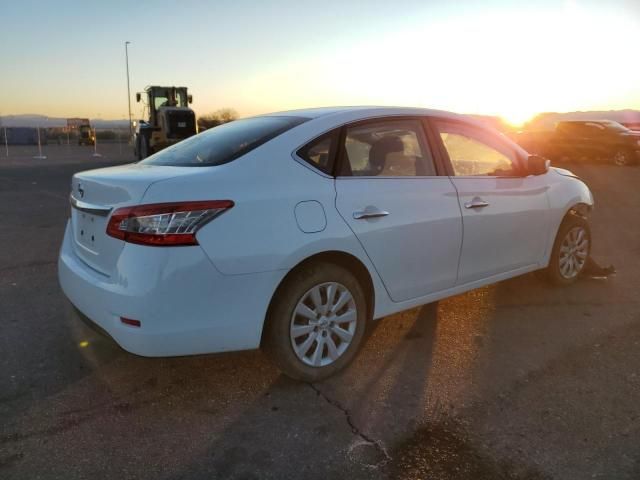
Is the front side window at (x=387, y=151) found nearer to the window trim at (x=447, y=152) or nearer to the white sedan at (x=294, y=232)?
the white sedan at (x=294, y=232)

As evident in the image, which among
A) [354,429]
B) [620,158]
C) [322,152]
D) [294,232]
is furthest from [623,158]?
[354,429]

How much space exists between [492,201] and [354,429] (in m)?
2.06

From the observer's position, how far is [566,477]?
2357 millimetres

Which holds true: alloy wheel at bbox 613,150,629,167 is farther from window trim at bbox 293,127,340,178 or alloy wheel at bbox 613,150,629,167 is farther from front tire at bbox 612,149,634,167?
window trim at bbox 293,127,340,178

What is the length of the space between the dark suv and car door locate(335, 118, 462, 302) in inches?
735

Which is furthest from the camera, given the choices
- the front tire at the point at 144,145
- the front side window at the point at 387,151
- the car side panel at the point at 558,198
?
the front tire at the point at 144,145

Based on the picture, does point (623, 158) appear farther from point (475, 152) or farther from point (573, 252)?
point (475, 152)

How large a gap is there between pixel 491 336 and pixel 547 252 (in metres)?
1.24

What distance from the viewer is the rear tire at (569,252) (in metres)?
4.80

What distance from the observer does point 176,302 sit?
262cm

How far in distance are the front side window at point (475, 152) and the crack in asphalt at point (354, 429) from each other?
1.81 metres

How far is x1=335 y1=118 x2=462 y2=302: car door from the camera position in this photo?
3.19m

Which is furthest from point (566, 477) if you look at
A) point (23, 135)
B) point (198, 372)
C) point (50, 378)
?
point (23, 135)

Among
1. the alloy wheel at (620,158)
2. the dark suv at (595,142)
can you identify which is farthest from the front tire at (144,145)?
the alloy wheel at (620,158)
